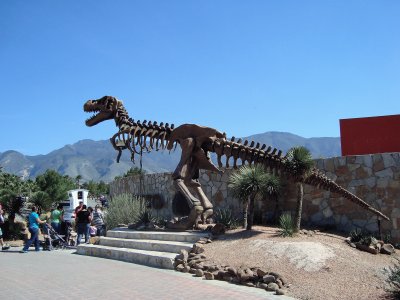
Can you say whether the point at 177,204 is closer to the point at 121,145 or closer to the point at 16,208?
the point at 121,145

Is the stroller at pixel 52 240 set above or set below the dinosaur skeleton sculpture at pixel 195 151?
below

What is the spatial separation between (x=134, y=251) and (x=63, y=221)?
7.02 meters

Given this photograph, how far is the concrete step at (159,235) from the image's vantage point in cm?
1177

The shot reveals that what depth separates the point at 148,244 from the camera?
12.4m

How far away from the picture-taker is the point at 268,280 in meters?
8.30

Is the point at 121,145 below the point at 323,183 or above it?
above

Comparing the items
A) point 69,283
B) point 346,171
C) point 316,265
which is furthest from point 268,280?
point 346,171

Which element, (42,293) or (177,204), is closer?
(42,293)

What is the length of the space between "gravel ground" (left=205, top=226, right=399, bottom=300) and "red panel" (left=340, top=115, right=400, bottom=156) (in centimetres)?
593

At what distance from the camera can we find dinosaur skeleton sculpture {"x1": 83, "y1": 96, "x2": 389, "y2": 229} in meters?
11.8

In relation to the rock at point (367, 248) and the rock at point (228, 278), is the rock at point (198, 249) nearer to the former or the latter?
the rock at point (228, 278)

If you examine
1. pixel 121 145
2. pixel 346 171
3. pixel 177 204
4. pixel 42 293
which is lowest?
pixel 42 293

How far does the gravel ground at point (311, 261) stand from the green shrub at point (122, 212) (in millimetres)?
6572

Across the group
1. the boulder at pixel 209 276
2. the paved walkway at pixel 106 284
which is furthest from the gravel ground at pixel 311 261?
the paved walkway at pixel 106 284
